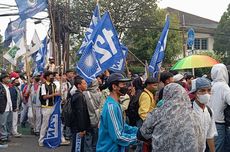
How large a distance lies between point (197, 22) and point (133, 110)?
5463cm

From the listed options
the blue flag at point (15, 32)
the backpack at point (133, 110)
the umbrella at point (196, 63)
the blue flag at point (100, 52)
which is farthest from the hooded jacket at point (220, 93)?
the blue flag at point (15, 32)

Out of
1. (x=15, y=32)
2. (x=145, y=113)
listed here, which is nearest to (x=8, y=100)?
(x=15, y=32)

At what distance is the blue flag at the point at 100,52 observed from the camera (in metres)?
6.75

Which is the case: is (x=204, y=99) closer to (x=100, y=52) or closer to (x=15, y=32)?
(x=100, y=52)

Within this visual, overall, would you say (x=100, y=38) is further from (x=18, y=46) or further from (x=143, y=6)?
(x=143, y=6)

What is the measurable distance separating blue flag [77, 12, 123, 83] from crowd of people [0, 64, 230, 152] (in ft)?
1.38

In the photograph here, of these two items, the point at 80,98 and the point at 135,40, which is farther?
the point at 135,40

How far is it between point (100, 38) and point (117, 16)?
91.4 ft

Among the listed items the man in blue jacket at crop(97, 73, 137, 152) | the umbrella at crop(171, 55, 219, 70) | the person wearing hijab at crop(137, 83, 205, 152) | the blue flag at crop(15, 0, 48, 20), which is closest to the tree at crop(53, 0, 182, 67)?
the umbrella at crop(171, 55, 219, 70)

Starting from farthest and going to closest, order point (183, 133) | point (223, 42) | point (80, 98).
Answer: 1. point (223, 42)
2. point (80, 98)
3. point (183, 133)

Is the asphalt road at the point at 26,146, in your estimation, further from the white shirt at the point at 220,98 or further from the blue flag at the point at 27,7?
the white shirt at the point at 220,98

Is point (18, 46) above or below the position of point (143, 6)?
below

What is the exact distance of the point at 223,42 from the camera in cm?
4947

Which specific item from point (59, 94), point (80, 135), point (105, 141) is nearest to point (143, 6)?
point (59, 94)
